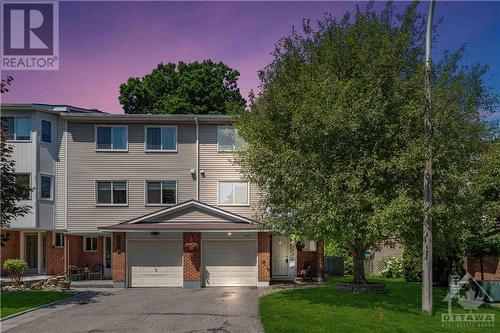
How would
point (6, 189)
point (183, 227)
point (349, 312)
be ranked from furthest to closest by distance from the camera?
point (183, 227), point (6, 189), point (349, 312)

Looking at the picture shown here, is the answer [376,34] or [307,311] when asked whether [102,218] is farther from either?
[376,34]

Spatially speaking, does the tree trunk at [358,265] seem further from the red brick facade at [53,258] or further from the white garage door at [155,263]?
the red brick facade at [53,258]

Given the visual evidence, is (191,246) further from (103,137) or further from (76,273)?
(103,137)

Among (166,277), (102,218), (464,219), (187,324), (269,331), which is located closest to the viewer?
(269,331)

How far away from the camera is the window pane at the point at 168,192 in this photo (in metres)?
25.9

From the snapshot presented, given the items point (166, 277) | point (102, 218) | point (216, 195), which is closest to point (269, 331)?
point (166, 277)

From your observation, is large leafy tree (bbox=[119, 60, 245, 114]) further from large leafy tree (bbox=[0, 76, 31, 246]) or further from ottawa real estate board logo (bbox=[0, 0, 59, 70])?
large leafy tree (bbox=[0, 76, 31, 246])

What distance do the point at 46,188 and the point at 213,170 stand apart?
964 cm

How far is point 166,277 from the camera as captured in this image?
23.1m

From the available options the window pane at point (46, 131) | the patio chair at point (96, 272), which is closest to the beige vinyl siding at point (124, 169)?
the window pane at point (46, 131)

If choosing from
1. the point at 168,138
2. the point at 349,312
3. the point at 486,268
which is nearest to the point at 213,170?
the point at 168,138

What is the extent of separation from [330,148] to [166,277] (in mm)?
11767

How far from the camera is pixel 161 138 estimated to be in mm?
26094

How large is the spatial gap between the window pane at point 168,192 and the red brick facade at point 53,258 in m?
6.88
